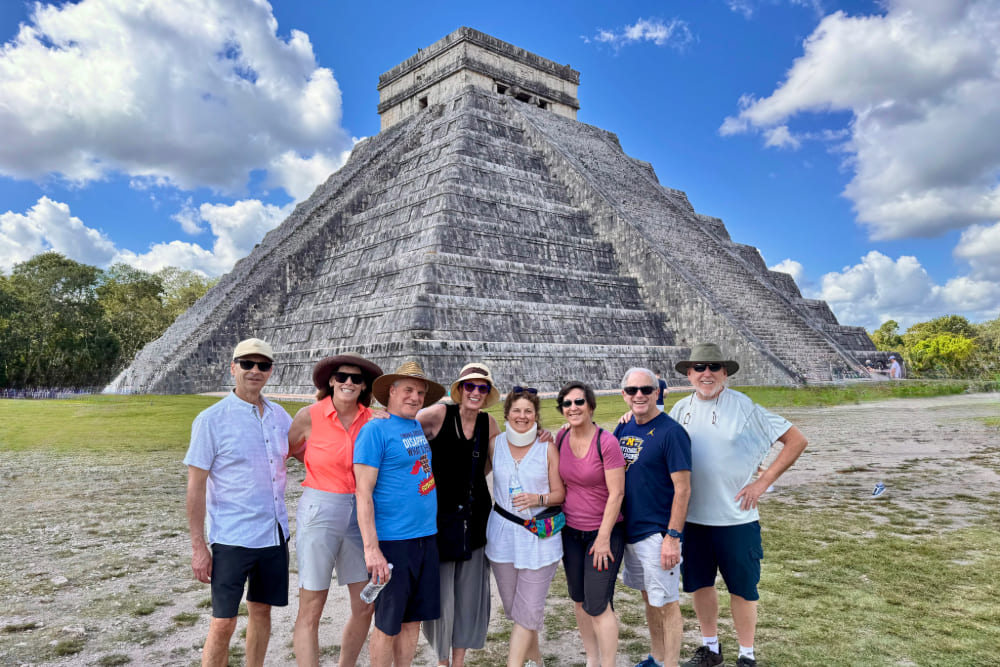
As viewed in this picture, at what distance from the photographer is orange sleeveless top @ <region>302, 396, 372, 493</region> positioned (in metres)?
A: 3.41

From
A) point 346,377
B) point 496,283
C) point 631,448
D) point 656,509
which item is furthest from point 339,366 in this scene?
point 496,283

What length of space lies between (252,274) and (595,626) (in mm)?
24506

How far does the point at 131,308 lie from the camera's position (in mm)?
43094

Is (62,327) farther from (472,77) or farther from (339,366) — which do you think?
(339,366)

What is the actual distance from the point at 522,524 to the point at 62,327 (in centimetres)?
4175

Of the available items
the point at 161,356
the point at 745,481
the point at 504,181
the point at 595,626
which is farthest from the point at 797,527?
the point at 161,356

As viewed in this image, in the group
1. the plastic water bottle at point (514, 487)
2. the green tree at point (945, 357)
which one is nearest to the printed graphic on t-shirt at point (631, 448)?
the plastic water bottle at point (514, 487)

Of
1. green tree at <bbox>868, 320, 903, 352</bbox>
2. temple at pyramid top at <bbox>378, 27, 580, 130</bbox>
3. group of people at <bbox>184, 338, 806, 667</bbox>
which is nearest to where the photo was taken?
group of people at <bbox>184, 338, 806, 667</bbox>

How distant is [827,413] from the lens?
15.6m

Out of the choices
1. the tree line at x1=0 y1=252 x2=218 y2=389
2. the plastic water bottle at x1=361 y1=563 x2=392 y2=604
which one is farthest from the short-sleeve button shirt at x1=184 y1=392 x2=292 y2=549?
the tree line at x1=0 y1=252 x2=218 y2=389

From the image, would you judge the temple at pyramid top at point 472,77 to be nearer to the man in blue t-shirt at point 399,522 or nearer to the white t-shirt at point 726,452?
the white t-shirt at point 726,452

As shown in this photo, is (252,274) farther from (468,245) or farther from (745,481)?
(745,481)

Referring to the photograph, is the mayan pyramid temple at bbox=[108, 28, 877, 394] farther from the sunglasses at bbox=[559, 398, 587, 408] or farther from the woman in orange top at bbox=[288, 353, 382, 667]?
the sunglasses at bbox=[559, 398, 587, 408]

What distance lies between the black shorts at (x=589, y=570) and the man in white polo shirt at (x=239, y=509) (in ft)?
5.02
